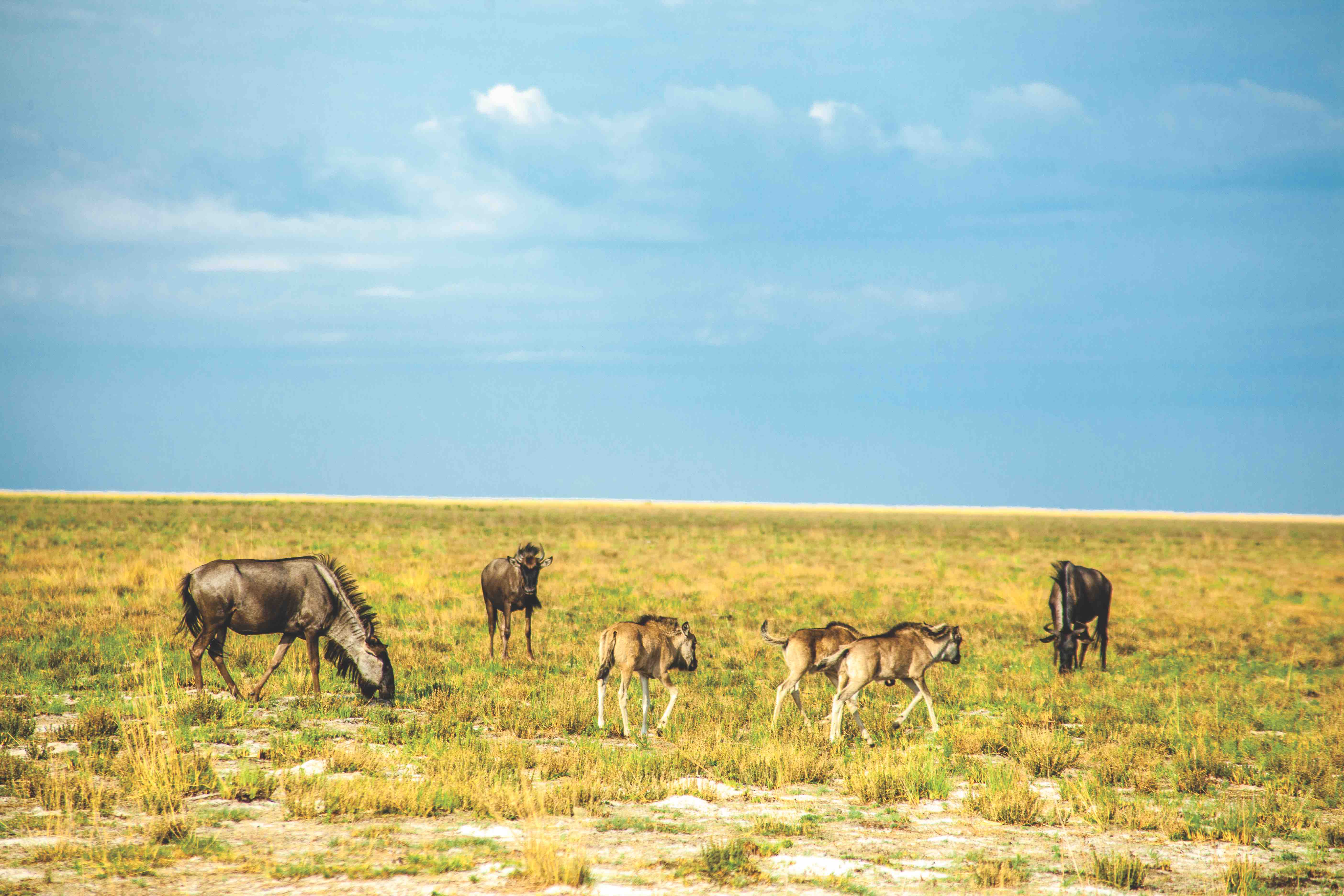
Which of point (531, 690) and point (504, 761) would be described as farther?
point (531, 690)

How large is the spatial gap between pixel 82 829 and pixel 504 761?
3.32 m

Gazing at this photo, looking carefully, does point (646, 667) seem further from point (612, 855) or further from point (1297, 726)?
point (1297, 726)

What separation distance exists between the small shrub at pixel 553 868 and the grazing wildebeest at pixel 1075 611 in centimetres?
1114

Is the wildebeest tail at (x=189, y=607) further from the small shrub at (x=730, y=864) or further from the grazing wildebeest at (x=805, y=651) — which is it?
the small shrub at (x=730, y=864)

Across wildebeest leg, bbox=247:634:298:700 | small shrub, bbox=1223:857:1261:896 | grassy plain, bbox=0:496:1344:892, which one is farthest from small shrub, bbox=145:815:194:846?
small shrub, bbox=1223:857:1261:896

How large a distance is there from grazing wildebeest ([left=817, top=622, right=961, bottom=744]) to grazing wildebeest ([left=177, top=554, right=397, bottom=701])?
209 inches

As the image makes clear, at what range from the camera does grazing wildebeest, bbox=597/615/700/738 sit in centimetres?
1099

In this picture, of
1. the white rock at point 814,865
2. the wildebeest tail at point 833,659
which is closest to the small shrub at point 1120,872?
the white rock at point 814,865

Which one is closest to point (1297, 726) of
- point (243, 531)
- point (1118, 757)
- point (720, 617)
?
point (1118, 757)

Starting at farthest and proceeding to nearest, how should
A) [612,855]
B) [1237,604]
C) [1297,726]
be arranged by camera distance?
[1237,604] → [1297,726] → [612,855]

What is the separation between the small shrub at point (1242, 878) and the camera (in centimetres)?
652

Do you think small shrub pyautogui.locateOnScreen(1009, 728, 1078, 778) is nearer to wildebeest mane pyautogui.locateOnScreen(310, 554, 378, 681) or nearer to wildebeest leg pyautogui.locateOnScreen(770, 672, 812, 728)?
wildebeest leg pyautogui.locateOnScreen(770, 672, 812, 728)

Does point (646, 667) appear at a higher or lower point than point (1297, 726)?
higher

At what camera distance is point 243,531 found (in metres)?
44.6
